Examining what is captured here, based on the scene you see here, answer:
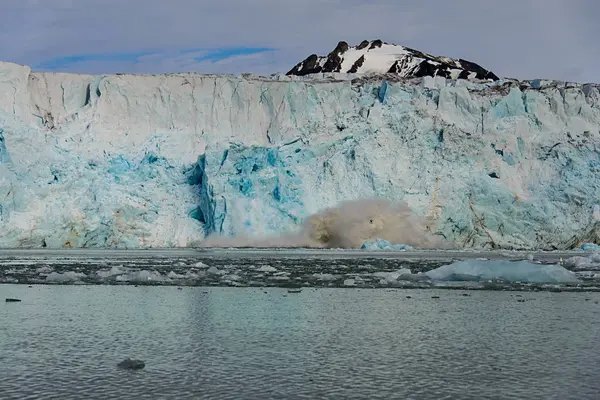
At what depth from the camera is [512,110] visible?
107ft

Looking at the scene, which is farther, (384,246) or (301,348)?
(384,246)

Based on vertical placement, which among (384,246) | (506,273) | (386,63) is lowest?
(506,273)

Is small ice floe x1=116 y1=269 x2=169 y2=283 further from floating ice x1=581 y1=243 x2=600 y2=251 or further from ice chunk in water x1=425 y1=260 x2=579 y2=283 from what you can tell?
floating ice x1=581 y1=243 x2=600 y2=251

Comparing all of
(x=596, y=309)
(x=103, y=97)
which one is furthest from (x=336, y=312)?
(x=103, y=97)

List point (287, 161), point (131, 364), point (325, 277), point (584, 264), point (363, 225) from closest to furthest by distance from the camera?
point (131, 364) < point (325, 277) < point (584, 264) < point (287, 161) < point (363, 225)

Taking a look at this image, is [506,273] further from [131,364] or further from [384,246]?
[384,246]

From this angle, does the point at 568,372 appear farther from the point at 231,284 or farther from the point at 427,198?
the point at 427,198

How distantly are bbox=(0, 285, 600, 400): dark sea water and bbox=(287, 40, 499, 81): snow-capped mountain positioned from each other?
35188 mm

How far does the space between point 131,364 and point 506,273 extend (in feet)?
31.1

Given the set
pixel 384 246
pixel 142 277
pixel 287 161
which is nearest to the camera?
pixel 142 277

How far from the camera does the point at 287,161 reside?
30500 mm

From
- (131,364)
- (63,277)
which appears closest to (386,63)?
(63,277)

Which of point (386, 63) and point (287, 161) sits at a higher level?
point (386, 63)

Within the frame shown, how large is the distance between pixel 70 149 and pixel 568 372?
2807cm
